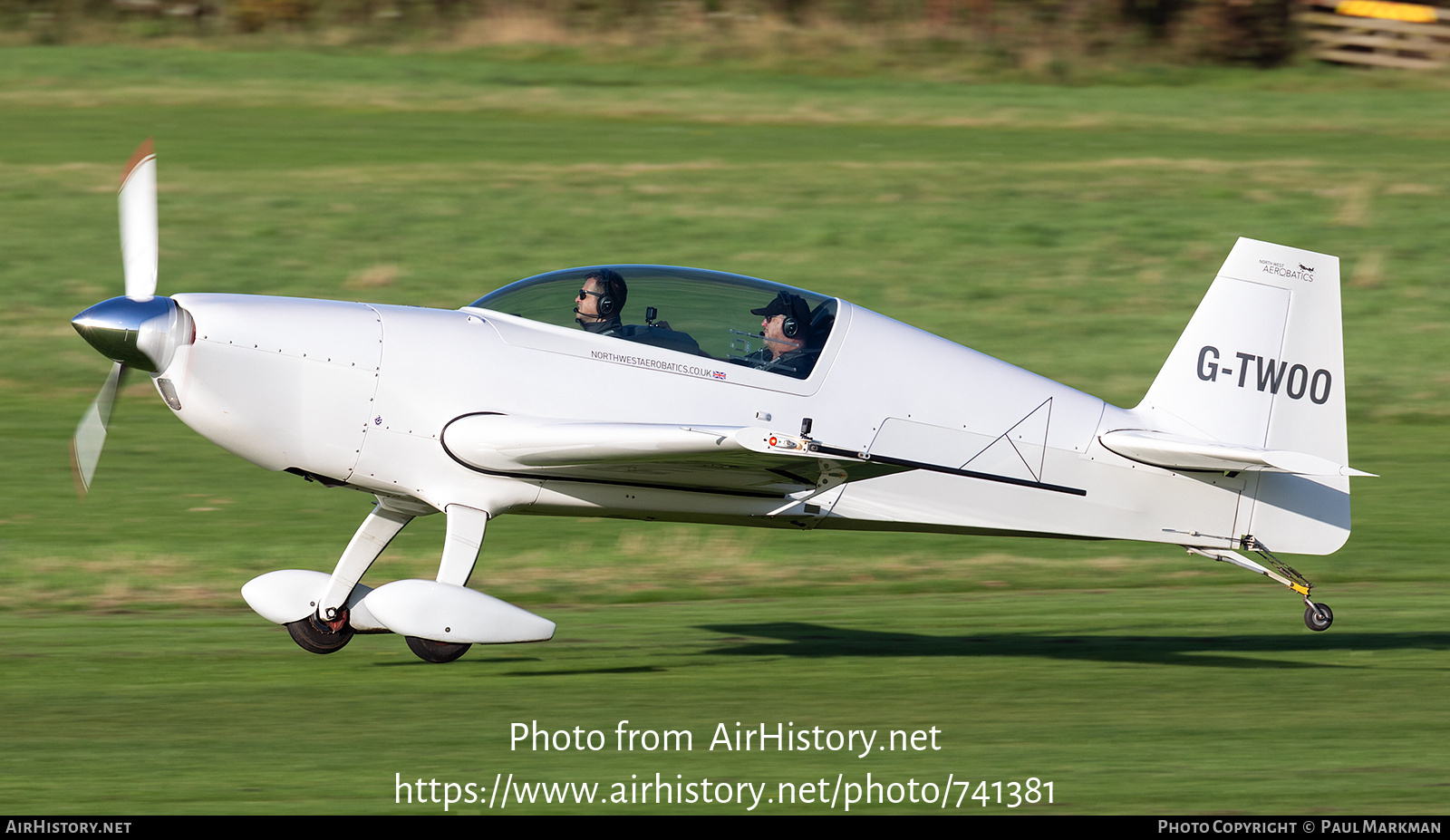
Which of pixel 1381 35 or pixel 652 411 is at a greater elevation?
pixel 652 411

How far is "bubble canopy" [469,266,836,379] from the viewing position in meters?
9.27

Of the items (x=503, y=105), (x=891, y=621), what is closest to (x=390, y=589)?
(x=891, y=621)

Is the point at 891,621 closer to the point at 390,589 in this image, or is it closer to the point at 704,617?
the point at 704,617

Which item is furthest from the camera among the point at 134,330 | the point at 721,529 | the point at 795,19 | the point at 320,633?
the point at 795,19

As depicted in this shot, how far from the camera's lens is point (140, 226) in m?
9.42

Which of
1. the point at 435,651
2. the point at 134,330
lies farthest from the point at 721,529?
the point at 134,330

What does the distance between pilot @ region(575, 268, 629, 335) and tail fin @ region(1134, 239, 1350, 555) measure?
3258 mm

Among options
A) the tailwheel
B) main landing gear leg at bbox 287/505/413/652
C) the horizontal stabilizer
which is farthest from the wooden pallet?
the tailwheel

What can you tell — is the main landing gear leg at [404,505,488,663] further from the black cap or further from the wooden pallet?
the wooden pallet

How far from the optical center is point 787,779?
7.45 meters

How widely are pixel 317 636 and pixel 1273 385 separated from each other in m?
5.83

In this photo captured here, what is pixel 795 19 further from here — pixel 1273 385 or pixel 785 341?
pixel 785 341

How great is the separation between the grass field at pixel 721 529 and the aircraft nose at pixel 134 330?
1761 millimetres

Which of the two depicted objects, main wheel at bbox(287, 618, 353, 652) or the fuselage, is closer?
the fuselage
